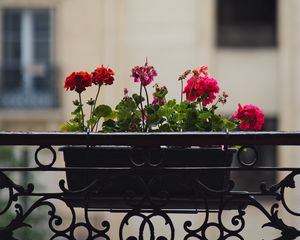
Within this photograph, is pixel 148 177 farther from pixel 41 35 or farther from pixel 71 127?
pixel 41 35

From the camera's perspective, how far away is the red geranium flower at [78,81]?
4.40 metres

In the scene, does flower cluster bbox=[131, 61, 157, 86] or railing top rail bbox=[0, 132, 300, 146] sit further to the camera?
flower cluster bbox=[131, 61, 157, 86]

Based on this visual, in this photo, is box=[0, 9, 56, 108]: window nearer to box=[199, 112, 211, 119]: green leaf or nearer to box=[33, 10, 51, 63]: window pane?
box=[33, 10, 51, 63]: window pane

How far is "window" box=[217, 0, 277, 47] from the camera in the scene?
1898cm

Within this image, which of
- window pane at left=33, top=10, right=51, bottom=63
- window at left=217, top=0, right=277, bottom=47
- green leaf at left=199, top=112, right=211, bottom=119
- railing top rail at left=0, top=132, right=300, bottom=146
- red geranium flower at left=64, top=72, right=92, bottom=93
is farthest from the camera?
window pane at left=33, top=10, right=51, bottom=63

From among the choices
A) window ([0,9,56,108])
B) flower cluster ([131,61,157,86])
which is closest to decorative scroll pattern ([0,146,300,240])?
flower cluster ([131,61,157,86])

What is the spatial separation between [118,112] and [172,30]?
1511 cm

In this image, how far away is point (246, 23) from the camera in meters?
19.0

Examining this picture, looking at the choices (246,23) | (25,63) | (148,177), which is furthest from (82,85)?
(25,63)

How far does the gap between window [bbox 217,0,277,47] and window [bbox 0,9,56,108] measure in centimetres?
262

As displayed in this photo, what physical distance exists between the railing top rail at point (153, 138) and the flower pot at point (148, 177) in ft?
0.26

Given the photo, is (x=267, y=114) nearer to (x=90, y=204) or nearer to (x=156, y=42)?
(x=156, y=42)

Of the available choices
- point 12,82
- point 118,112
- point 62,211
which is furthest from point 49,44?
point 118,112

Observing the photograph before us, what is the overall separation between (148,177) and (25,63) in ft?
51.3
